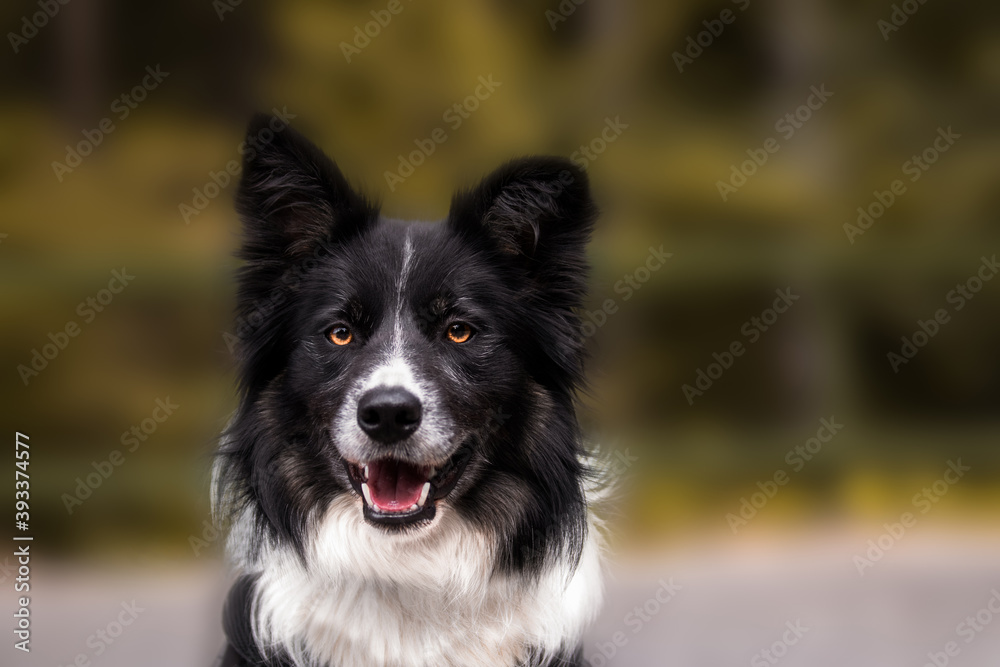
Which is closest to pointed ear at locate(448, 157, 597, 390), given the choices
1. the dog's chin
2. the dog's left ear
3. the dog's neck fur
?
the dog's left ear

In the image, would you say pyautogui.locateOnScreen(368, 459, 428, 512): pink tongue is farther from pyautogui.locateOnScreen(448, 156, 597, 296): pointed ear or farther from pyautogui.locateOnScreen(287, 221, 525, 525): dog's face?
pyautogui.locateOnScreen(448, 156, 597, 296): pointed ear

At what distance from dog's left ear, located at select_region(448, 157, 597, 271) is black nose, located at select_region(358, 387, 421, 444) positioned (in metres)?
0.74

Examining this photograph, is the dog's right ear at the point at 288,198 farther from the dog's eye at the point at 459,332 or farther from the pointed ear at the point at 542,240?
the dog's eye at the point at 459,332

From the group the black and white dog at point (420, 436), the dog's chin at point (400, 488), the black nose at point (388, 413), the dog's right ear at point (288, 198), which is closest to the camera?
the black nose at point (388, 413)

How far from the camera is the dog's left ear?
3.01m

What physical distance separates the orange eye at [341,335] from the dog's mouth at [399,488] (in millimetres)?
378

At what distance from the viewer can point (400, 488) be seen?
2.80 m

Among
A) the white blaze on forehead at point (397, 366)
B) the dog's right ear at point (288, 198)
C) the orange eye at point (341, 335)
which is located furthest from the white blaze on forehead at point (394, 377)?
the dog's right ear at point (288, 198)

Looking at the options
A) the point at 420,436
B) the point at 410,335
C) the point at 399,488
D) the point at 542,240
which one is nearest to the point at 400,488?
the point at 399,488

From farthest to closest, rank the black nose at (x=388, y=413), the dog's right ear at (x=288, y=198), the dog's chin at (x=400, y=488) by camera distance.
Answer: the dog's right ear at (x=288, y=198) → the dog's chin at (x=400, y=488) → the black nose at (x=388, y=413)

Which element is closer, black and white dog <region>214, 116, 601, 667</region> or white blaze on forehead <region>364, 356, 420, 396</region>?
white blaze on forehead <region>364, 356, 420, 396</region>

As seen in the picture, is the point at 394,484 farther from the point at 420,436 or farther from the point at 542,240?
the point at 542,240

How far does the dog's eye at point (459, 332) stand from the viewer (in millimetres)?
2928

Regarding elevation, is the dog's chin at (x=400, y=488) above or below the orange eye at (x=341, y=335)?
below
